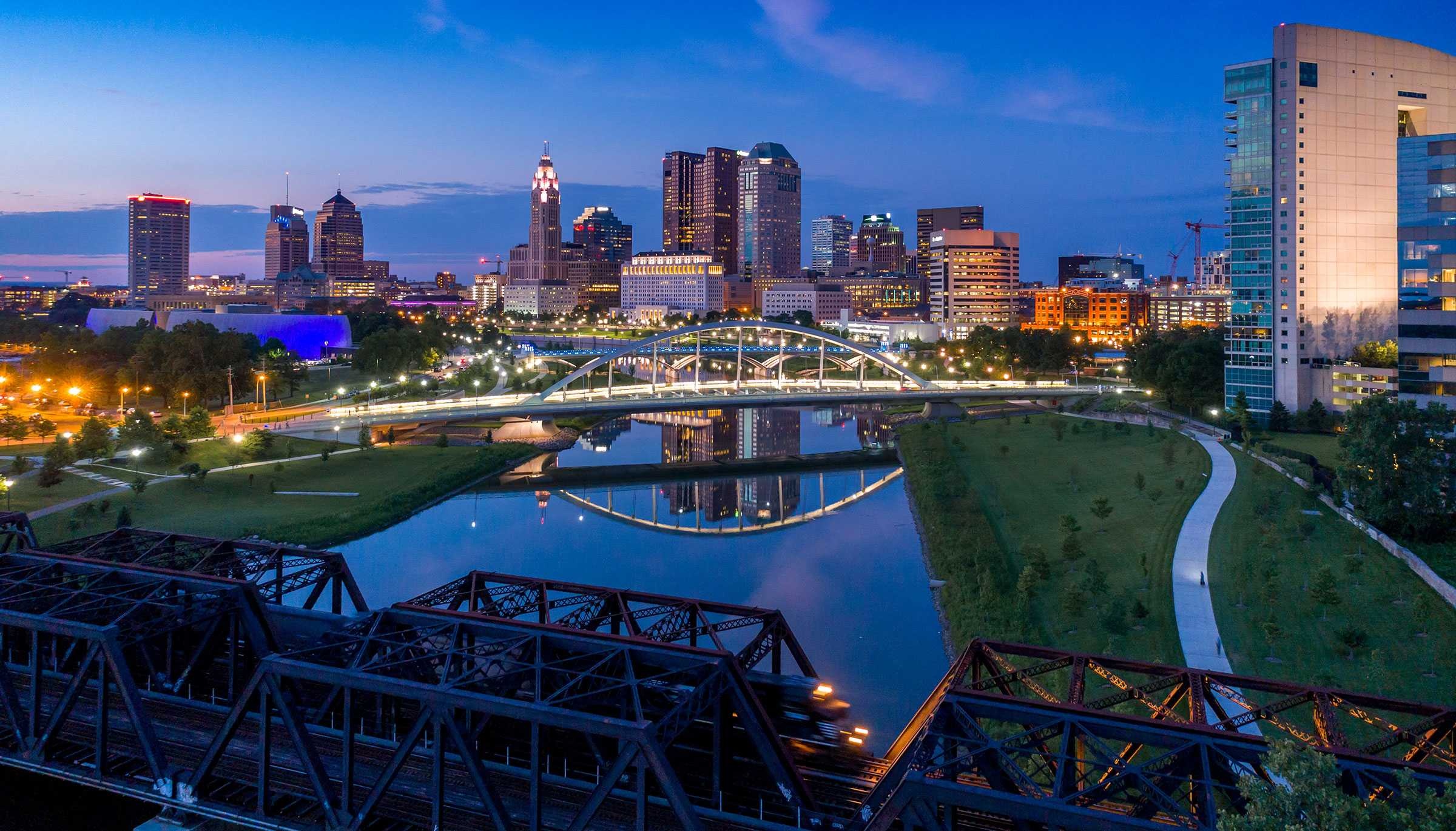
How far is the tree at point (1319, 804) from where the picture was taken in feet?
27.9

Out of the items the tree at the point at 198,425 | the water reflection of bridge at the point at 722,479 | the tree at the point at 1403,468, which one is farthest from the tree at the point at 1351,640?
the tree at the point at 198,425

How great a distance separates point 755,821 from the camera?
1067cm

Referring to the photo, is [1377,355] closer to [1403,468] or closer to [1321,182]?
[1321,182]

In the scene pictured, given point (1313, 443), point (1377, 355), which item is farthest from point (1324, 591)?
point (1377, 355)

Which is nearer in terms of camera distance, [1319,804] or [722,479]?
[1319,804]

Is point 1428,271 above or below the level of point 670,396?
above

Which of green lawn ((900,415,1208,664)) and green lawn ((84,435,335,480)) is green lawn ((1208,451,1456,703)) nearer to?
green lawn ((900,415,1208,664))

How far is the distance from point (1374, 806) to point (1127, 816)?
6.61 ft

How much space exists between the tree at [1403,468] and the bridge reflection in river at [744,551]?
12.2 metres

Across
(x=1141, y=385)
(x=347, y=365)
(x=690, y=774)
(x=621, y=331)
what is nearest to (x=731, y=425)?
(x=1141, y=385)

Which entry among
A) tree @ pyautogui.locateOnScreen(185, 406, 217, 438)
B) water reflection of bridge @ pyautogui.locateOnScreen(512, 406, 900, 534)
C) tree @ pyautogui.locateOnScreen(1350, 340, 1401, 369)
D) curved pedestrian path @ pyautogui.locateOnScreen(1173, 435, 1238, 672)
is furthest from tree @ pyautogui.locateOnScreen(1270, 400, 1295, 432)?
tree @ pyautogui.locateOnScreen(185, 406, 217, 438)

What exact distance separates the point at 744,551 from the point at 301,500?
16.7m

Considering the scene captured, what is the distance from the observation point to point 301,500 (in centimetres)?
3928

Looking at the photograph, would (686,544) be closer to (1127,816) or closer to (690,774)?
(690,774)
